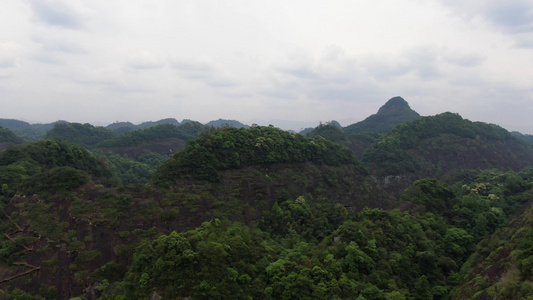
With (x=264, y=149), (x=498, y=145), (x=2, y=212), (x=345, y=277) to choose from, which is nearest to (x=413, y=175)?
(x=498, y=145)

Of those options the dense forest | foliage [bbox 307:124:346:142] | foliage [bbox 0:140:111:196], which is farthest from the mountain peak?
foliage [bbox 0:140:111:196]

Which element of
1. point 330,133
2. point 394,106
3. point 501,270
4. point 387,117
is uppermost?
point 394,106

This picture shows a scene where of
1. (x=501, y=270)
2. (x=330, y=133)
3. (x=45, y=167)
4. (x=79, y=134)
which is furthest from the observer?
(x=79, y=134)

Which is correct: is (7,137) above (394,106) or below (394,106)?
below

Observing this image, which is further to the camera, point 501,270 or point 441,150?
point 441,150

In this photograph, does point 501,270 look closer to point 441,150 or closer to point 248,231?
point 248,231

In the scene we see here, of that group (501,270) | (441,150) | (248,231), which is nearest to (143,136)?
(248,231)

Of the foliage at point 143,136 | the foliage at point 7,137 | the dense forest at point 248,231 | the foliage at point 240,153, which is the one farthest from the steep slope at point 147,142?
the foliage at point 240,153

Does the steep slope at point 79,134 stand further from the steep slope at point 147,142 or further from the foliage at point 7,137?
the foliage at point 7,137
